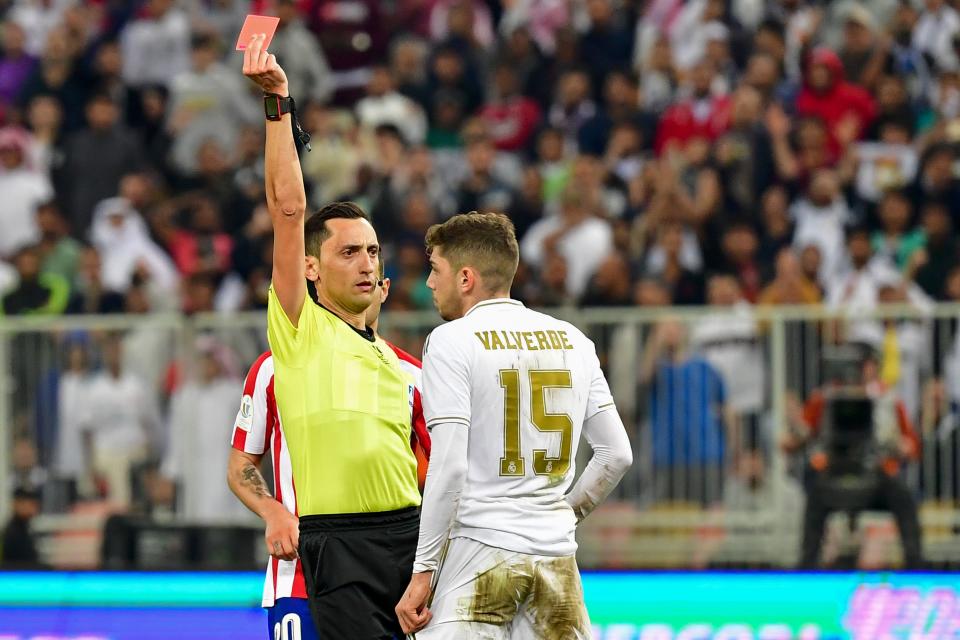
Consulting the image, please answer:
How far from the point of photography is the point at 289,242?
6.09 m

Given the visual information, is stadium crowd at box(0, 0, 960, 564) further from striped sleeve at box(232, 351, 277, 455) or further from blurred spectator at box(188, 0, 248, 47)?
striped sleeve at box(232, 351, 277, 455)

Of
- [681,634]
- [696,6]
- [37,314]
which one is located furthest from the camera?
[696,6]

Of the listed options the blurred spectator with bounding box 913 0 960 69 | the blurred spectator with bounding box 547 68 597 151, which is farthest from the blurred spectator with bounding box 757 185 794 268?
the blurred spectator with bounding box 913 0 960 69

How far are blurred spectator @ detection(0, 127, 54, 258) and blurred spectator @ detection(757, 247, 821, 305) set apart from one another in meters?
7.03

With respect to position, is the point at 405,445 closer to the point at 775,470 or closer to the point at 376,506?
the point at 376,506

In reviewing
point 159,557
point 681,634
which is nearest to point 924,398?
point 681,634

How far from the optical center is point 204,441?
507 inches

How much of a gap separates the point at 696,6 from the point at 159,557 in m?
8.46

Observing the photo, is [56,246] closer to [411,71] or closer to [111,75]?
[111,75]

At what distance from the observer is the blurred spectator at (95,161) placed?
56.0ft

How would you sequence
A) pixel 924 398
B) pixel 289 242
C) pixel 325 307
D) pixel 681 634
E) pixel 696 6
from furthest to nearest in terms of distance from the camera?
pixel 696 6 < pixel 924 398 < pixel 681 634 < pixel 325 307 < pixel 289 242

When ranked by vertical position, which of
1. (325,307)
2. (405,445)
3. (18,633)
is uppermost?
(325,307)

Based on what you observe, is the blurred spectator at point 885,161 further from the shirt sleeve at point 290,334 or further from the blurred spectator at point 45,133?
the shirt sleeve at point 290,334

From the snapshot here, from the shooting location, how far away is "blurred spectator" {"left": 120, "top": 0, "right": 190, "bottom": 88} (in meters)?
18.7
